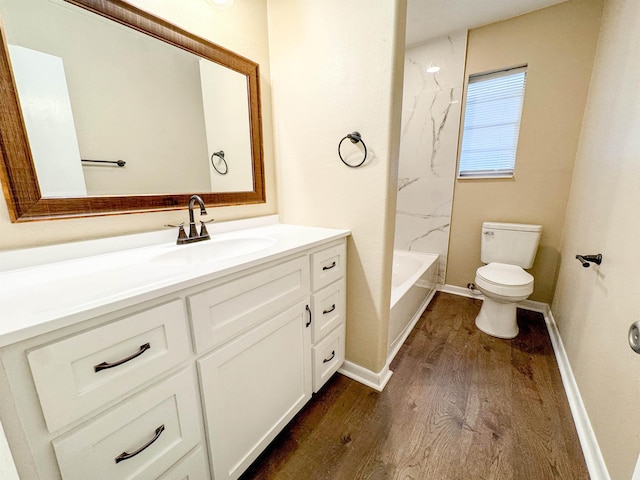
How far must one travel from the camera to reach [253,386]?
0.93 m

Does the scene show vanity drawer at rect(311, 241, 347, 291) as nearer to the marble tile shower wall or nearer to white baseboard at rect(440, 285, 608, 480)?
white baseboard at rect(440, 285, 608, 480)

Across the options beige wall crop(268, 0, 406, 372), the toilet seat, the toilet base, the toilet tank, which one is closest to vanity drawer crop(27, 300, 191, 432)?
beige wall crop(268, 0, 406, 372)

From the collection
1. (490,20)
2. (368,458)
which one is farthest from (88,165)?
(490,20)

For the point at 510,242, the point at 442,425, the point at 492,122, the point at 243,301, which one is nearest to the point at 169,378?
the point at 243,301

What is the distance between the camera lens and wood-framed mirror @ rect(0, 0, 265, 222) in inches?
31.2

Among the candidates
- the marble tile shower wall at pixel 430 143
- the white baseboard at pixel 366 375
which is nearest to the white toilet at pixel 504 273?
the marble tile shower wall at pixel 430 143

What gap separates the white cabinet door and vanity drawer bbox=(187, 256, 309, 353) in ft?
0.15

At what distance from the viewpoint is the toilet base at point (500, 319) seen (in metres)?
1.90

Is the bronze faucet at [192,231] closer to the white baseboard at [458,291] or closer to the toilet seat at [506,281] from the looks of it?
the toilet seat at [506,281]

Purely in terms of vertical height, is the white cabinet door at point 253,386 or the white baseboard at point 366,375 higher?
the white cabinet door at point 253,386

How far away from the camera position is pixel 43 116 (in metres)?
0.86

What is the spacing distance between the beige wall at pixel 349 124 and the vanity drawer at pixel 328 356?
0.25 feet

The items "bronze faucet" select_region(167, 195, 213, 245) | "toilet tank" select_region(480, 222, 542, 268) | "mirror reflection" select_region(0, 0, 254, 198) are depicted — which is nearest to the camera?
"mirror reflection" select_region(0, 0, 254, 198)

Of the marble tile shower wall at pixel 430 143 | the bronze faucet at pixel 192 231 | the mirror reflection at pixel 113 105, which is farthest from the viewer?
the marble tile shower wall at pixel 430 143
